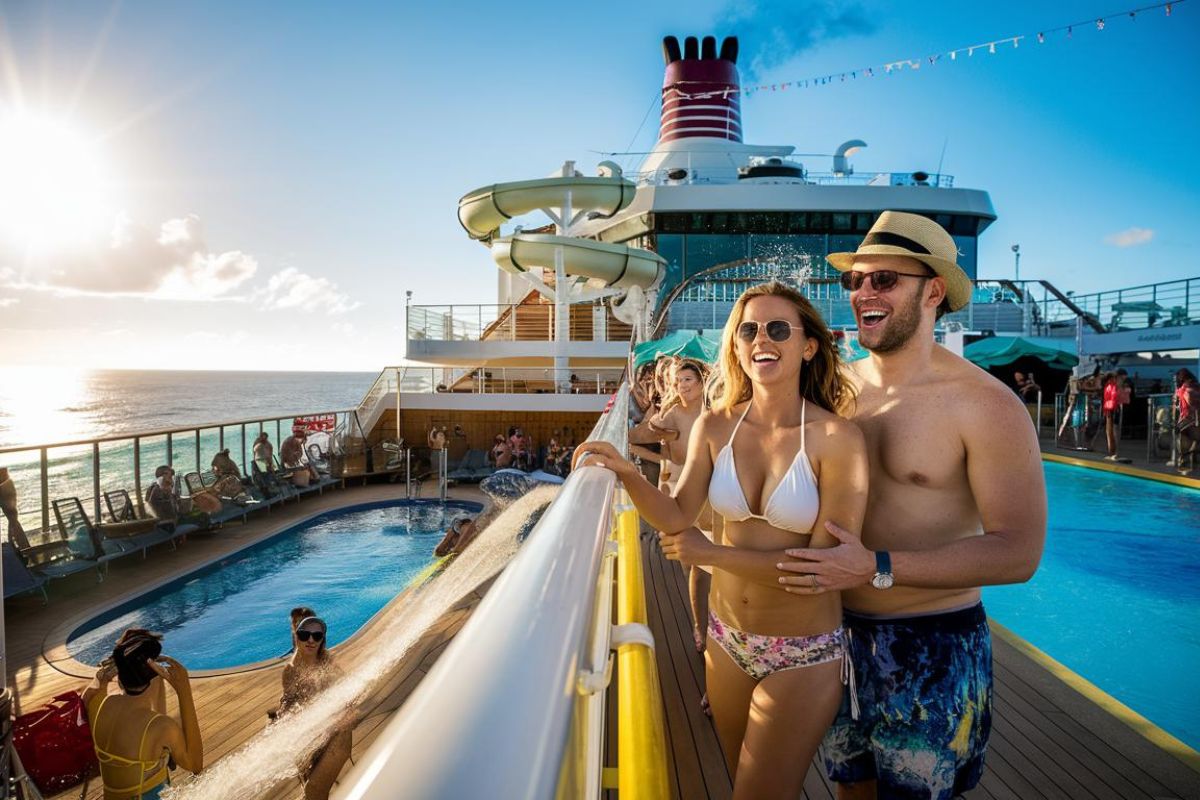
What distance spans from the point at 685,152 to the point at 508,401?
15.6 m

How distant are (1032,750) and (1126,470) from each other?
10048 millimetres

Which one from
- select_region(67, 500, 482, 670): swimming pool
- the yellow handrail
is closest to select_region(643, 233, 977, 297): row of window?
select_region(67, 500, 482, 670): swimming pool

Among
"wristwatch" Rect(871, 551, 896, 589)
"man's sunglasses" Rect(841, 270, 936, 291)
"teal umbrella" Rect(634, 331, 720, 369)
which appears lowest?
"wristwatch" Rect(871, 551, 896, 589)

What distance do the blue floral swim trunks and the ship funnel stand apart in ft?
93.7

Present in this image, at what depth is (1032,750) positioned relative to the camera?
272cm

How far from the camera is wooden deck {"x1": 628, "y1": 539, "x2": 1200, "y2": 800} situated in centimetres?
246

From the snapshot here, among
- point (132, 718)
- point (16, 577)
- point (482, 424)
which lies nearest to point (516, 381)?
point (482, 424)

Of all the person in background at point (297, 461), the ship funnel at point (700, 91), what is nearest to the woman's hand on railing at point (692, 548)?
the person in background at point (297, 461)

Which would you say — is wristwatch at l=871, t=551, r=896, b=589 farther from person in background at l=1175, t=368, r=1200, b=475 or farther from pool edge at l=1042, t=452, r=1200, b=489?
person in background at l=1175, t=368, r=1200, b=475

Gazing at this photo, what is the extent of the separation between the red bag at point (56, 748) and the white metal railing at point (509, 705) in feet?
14.9

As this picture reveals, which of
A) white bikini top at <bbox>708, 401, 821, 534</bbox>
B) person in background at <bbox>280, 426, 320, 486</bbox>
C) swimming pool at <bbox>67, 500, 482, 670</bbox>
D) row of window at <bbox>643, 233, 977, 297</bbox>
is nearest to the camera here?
white bikini top at <bbox>708, 401, 821, 534</bbox>

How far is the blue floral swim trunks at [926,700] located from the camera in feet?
5.11

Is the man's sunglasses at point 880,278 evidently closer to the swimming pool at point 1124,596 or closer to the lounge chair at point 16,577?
the swimming pool at point 1124,596

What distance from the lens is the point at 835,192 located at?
2153cm
